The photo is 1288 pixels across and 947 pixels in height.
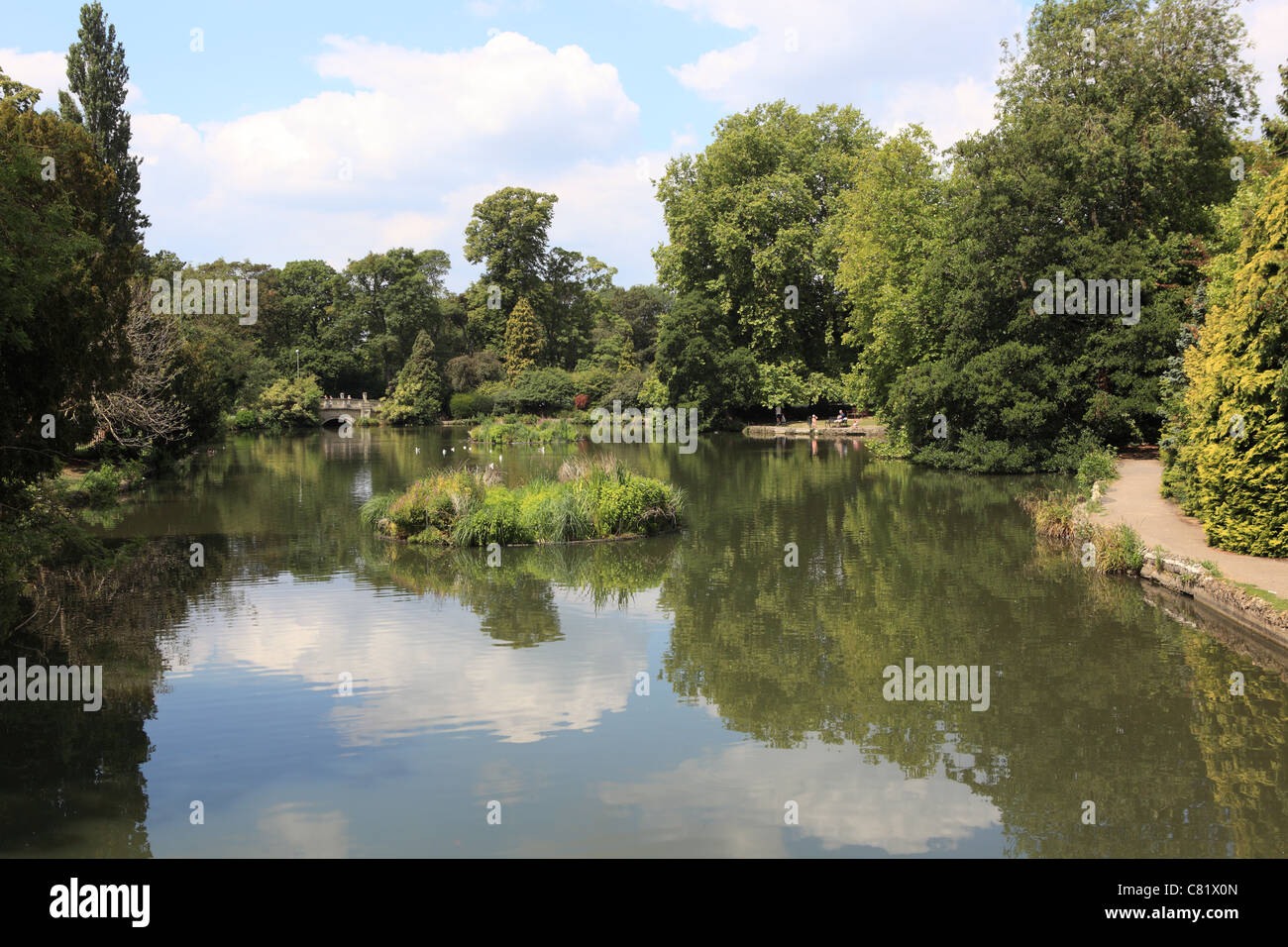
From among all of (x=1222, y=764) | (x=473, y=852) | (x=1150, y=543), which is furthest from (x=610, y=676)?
(x=1150, y=543)

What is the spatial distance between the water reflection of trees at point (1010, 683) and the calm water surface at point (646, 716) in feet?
0.13

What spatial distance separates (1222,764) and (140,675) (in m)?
10.7

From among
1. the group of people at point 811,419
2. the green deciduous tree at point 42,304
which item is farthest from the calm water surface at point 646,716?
the group of people at point 811,419

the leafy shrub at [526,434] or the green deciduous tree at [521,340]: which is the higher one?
the green deciduous tree at [521,340]

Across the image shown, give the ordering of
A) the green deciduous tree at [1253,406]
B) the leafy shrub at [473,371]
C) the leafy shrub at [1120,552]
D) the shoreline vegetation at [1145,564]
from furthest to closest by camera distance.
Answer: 1. the leafy shrub at [473,371]
2. the leafy shrub at [1120,552]
3. the green deciduous tree at [1253,406]
4. the shoreline vegetation at [1145,564]

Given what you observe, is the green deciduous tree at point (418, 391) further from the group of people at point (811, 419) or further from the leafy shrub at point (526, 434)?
the group of people at point (811, 419)

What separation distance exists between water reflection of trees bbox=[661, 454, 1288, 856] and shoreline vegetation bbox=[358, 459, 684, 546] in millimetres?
1564

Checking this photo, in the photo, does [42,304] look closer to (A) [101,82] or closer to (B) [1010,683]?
(B) [1010,683]

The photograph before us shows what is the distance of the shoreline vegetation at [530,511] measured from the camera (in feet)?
60.6

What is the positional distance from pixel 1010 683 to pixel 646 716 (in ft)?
12.6

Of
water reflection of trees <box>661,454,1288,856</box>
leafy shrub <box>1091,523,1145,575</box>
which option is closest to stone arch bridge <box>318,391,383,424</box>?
water reflection of trees <box>661,454,1288,856</box>

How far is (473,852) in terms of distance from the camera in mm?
6402

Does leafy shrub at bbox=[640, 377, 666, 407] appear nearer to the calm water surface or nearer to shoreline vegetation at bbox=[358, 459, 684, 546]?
shoreline vegetation at bbox=[358, 459, 684, 546]

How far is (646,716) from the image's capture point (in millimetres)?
9086
